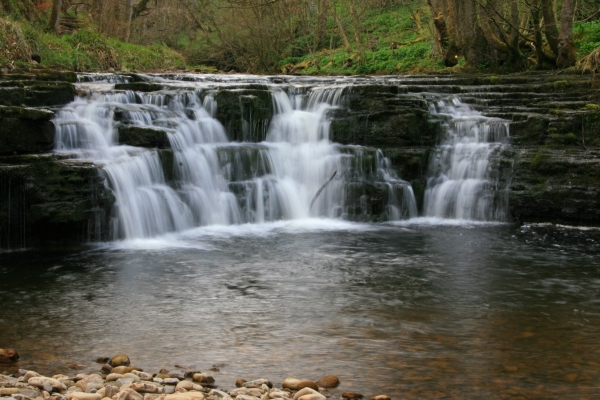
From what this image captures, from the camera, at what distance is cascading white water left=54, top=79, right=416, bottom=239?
1252cm

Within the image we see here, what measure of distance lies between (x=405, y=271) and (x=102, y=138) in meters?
6.77

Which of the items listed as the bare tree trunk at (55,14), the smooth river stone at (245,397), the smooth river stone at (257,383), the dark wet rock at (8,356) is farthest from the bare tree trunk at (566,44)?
the dark wet rock at (8,356)

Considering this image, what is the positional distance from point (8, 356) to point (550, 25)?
1769 cm

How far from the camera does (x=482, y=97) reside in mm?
16359

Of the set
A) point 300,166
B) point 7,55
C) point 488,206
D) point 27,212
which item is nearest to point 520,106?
point 488,206

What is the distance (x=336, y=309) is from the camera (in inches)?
314

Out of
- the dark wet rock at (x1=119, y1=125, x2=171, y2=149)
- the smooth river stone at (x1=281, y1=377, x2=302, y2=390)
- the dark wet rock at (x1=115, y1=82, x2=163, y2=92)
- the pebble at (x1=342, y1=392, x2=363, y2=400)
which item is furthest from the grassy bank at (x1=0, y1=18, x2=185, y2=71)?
the pebble at (x1=342, y1=392, x2=363, y2=400)

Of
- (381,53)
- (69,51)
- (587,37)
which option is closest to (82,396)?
(69,51)

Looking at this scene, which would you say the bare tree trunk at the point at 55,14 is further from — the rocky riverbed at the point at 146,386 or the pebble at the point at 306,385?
the pebble at the point at 306,385

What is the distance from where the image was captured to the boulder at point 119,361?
6.03 meters

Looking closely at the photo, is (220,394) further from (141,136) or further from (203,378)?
(141,136)

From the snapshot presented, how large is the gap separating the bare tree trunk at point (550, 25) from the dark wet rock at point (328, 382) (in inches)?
642

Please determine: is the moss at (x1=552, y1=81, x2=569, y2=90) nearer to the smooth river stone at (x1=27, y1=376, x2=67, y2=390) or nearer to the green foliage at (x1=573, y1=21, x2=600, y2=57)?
the green foliage at (x1=573, y1=21, x2=600, y2=57)

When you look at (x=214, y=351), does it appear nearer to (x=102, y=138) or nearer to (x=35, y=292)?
(x=35, y=292)
